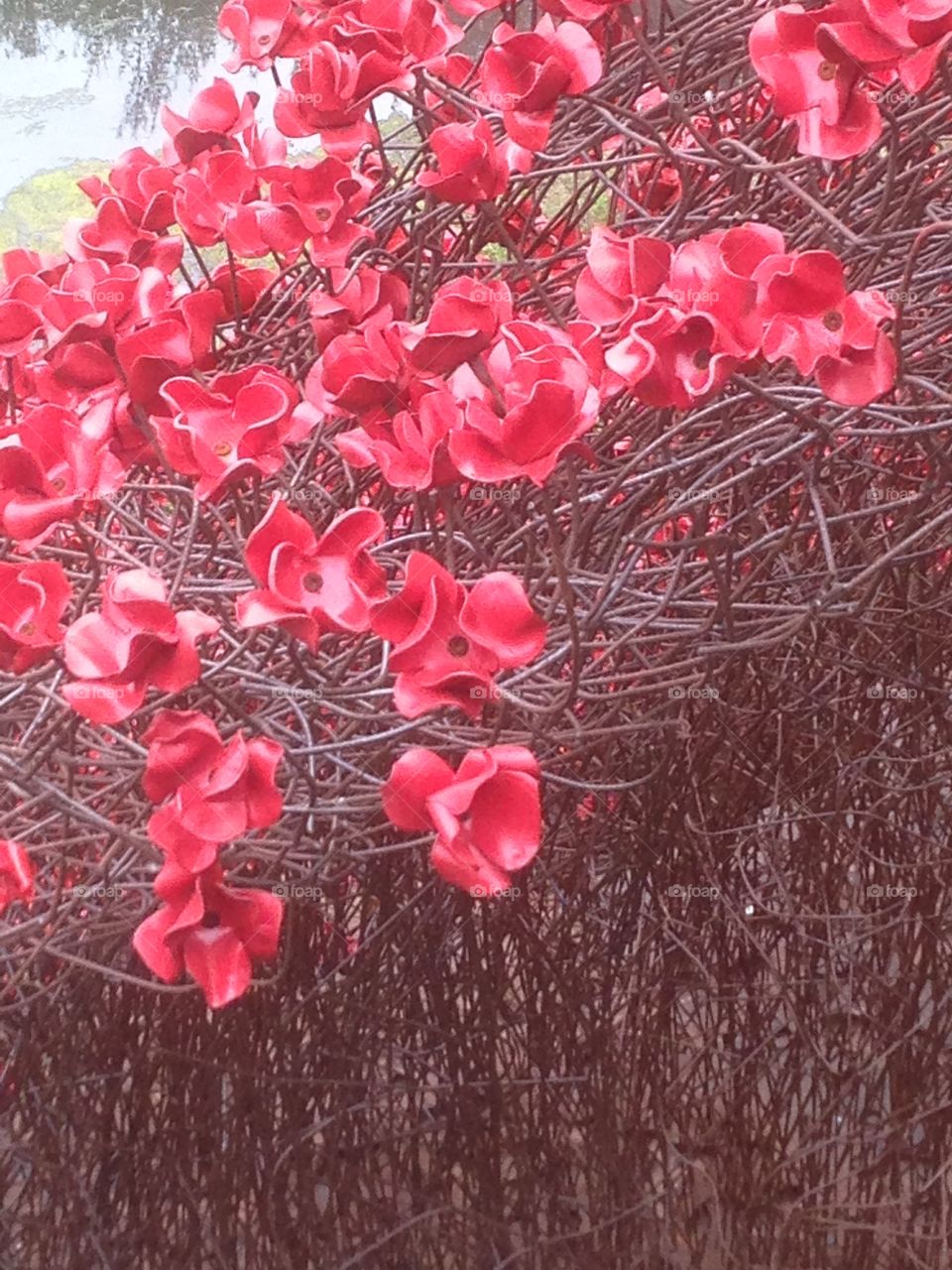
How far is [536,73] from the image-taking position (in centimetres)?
45

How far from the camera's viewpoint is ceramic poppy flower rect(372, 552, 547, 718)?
1.16 ft

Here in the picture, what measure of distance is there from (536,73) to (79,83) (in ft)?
4.99

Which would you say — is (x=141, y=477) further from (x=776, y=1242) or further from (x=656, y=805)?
(x=776, y=1242)

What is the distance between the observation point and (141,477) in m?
0.61

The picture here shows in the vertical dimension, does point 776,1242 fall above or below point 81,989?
below

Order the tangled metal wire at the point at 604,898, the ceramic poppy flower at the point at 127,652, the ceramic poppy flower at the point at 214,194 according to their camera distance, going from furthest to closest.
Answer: the ceramic poppy flower at the point at 214,194 → the tangled metal wire at the point at 604,898 → the ceramic poppy flower at the point at 127,652

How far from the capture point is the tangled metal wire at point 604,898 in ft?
1.51

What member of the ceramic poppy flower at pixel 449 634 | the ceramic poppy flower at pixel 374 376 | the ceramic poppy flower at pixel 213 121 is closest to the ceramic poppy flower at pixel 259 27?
the ceramic poppy flower at pixel 213 121

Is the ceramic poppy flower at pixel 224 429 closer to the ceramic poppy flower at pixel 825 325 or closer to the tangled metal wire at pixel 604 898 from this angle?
the tangled metal wire at pixel 604 898

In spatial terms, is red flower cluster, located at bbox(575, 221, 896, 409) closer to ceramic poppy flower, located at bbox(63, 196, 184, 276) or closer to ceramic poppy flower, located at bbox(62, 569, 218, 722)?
ceramic poppy flower, located at bbox(62, 569, 218, 722)

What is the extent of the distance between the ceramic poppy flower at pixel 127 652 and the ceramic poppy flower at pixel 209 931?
0.20ft

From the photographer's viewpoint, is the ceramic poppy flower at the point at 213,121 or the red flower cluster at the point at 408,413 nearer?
the red flower cluster at the point at 408,413

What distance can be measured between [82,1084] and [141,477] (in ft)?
1.06

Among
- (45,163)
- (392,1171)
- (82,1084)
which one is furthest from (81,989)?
(45,163)
